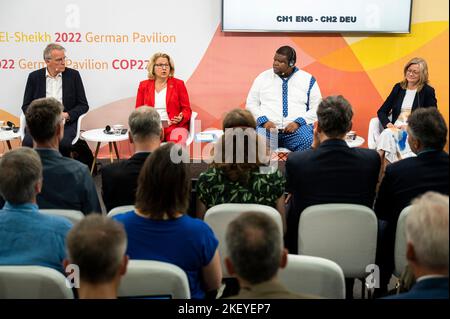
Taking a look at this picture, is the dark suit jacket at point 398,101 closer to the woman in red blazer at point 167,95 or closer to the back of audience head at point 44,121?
the woman in red blazer at point 167,95

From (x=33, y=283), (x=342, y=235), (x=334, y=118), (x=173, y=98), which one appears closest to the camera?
(x=33, y=283)

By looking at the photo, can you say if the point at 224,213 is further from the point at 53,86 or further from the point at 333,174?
the point at 53,86

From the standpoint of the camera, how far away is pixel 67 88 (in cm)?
609

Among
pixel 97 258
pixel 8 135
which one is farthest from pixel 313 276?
pixel 8 135

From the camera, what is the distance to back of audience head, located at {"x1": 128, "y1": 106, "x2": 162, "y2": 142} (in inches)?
133

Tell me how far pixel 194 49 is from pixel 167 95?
32.3 inches

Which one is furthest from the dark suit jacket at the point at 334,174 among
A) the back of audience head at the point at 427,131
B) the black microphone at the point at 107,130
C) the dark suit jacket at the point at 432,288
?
the black microphone at the point at 107,130

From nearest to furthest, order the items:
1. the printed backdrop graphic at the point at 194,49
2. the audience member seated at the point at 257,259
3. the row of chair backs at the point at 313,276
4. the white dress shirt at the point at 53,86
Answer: the audience member seated at the point at 257,259 → the row of chair backs at the point at 313,276 → the white dress shirt at the point at 53,86 → the printed backdrop graphic at the point at 194,49

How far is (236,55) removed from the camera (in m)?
6.56

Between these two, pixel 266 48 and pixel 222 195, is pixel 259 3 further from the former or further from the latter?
pixel 222 195

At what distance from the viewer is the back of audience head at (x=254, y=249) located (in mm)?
1825

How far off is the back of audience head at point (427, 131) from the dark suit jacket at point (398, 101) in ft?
9.22

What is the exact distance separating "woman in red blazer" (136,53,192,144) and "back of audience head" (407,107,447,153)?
3170mm

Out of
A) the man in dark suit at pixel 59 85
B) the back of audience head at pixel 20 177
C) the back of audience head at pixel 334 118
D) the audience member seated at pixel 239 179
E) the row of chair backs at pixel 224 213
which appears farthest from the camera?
the man in dark suit at pixel 59 85
